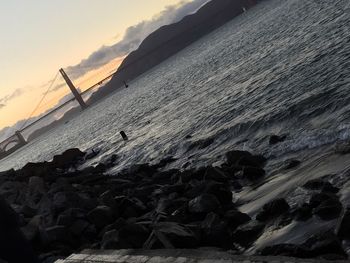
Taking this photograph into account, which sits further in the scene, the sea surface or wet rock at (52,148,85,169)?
wet rock at (52,148,85,169)

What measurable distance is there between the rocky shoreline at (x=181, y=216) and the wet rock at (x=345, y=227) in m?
0.01

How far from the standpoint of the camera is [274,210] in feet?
30.1

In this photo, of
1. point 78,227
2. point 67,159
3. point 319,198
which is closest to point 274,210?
point 319,198

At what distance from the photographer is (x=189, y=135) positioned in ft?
82.7

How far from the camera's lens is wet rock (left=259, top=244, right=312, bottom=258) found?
6.45m

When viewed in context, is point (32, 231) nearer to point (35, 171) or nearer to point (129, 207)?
point (129, 207)

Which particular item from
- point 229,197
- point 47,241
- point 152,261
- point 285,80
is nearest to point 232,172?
point 229,197

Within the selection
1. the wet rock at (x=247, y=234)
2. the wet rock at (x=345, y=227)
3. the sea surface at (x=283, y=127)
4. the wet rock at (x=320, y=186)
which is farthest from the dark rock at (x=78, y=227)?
the wet rock at (x=345, y=227)

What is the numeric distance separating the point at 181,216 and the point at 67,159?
104ft

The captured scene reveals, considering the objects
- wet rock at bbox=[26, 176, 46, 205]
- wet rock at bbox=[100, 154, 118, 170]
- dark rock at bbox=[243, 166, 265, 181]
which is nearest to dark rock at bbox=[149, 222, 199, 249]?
dark rock at bbox=[243, 166, 265, 181]

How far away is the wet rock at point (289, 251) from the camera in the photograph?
21.2 ft

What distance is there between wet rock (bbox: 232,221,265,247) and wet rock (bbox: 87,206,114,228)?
13.5ft

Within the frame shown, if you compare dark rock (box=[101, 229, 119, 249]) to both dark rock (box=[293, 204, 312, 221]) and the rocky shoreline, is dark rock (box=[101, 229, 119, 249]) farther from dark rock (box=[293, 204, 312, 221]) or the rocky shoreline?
dark rock (box=[293, 204, 312, 221])

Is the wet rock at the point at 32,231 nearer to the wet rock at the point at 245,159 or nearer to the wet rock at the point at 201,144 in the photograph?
the wet rock at the point at 245,159
